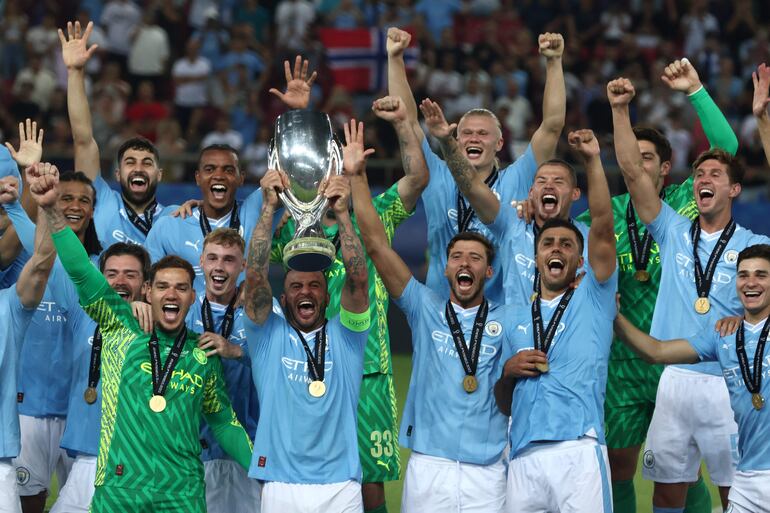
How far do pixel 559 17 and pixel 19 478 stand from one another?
12220 mm

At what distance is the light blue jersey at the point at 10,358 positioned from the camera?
25.5ft

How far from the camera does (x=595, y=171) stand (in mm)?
7652

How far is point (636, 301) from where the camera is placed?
9.15 meters

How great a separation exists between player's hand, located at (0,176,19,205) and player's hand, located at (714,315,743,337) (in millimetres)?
3764

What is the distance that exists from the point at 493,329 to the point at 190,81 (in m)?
10.4

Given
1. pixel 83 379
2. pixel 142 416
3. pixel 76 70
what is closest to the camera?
pixel 142 416

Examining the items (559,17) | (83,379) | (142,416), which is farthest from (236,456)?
(559,17)

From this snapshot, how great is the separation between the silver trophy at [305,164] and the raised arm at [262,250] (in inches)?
3.8

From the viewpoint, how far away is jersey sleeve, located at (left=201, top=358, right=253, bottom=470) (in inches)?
306

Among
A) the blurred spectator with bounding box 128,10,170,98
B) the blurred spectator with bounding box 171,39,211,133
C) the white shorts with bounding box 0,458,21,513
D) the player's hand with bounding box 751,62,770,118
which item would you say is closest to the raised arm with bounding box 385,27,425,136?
the player's hand with bounding box 751,62,770,118

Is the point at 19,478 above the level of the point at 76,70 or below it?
below

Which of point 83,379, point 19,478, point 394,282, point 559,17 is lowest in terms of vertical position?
point 19,478

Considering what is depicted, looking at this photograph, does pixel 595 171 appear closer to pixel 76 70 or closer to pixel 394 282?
pixel 394 282

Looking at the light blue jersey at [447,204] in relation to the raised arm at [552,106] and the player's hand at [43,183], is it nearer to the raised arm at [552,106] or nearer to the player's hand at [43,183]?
the raised arm at [552,106]
